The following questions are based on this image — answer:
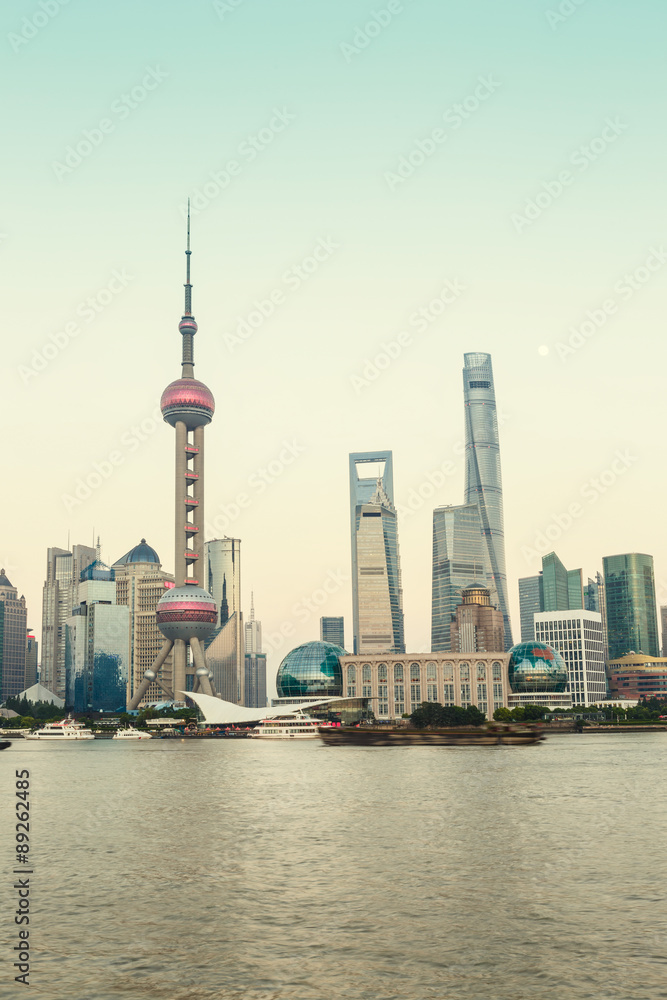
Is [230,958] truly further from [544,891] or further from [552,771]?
[552,771]

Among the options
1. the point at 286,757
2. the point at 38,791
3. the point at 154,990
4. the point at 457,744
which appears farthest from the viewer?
the point at 457,744

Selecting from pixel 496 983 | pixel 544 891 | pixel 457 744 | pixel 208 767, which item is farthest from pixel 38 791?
pixel 457 744

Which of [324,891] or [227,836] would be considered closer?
[324,891]

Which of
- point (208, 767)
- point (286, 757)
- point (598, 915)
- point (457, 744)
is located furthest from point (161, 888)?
point (457, 744)

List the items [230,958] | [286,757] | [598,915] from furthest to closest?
[286,757], [598,915], [230,958]

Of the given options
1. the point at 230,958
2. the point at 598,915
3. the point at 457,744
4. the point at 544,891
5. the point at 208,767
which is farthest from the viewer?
the point at 457,744

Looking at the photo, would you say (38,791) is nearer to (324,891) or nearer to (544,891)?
(324,891)
